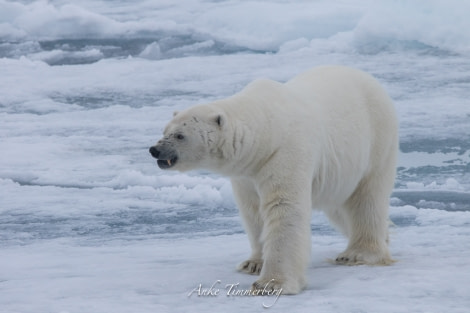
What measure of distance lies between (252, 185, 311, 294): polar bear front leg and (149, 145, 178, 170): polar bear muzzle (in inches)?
16.6

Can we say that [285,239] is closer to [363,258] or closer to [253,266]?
[253,266]

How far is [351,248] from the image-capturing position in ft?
14.9

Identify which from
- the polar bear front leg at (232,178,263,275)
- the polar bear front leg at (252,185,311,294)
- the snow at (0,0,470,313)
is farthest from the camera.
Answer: the polar bear front leg at (232,178,263,275)

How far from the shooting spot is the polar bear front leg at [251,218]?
4.08m

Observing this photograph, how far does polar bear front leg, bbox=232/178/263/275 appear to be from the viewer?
161 inches

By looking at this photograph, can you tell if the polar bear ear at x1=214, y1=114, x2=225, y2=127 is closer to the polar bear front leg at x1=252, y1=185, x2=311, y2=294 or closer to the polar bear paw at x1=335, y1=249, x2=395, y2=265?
the polar bear front leg at x1=252, y1=185, x2=311, y2=294

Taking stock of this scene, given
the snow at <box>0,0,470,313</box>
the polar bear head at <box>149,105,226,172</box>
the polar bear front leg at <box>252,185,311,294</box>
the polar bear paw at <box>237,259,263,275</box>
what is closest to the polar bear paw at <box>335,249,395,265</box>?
the snow at <box>0,0,470,313</box>

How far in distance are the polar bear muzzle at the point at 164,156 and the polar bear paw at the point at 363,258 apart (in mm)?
1144

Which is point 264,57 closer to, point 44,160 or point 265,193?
point 44,160

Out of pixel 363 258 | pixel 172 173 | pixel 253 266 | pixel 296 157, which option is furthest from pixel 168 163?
pixel 172 173

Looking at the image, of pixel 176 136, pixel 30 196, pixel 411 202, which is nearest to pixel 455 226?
pixel 411 202

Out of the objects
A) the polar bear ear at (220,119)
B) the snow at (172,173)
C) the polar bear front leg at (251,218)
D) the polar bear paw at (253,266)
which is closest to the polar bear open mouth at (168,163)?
the polar bear ear at (220,119)

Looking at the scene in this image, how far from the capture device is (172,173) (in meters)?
7.28

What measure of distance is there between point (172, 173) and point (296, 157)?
3.58 m
